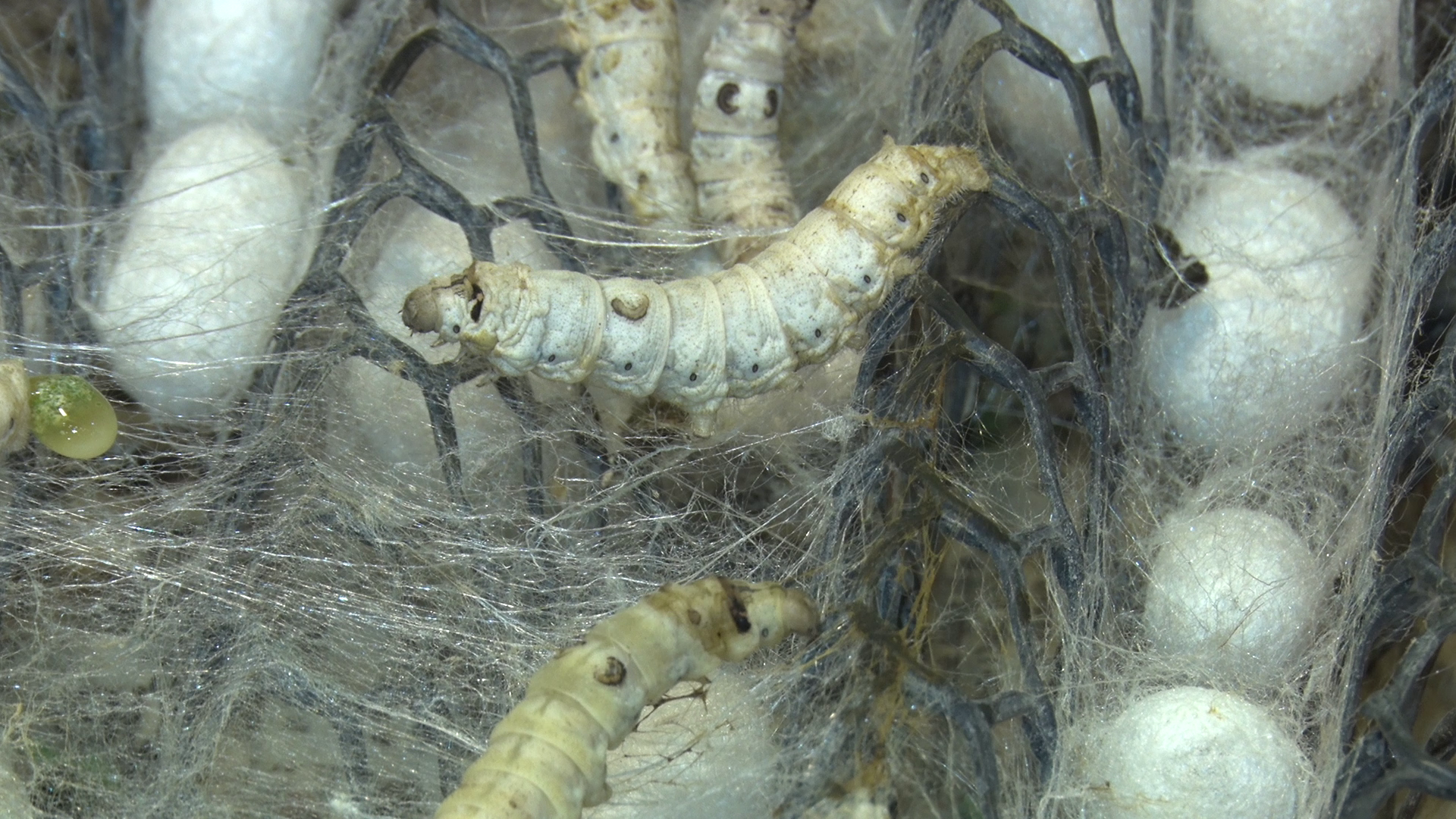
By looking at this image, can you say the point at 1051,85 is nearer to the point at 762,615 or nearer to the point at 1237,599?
the point at 1237,599

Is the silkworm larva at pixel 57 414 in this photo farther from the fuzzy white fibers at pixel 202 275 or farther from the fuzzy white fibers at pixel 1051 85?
the fuzzy white fibers at pixel 1051 85

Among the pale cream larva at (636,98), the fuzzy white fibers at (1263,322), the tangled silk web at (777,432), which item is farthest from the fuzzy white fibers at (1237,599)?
the pale cream larva at (636,98)

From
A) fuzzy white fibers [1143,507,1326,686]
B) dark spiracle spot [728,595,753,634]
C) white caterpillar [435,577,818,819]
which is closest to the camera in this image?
white caterpillar [435,577,818,819]

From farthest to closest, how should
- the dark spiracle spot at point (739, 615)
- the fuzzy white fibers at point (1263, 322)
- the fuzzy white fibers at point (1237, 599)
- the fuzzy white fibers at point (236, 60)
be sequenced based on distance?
the fuzzy white fibers at point (236, 60)
the fuzzy white fibers at point (1263, 322)
the fuzzy white fibers at point (1237, 599)
the dark spiracle spot at point (739, 615)

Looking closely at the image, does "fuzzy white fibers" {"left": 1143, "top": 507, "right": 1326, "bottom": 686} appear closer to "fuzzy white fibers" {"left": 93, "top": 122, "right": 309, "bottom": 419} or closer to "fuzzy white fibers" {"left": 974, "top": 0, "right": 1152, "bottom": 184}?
"fuzzy white fibers" {"left": 974, "top": 0, "right": 1152, "bottom": 184}

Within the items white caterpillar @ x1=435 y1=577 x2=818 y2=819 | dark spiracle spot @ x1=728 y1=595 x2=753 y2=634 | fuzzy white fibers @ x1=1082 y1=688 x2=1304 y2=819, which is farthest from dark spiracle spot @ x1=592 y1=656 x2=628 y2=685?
fuzzy white fibers @ x1=1082 y1=688 x2=1304 y2=819
